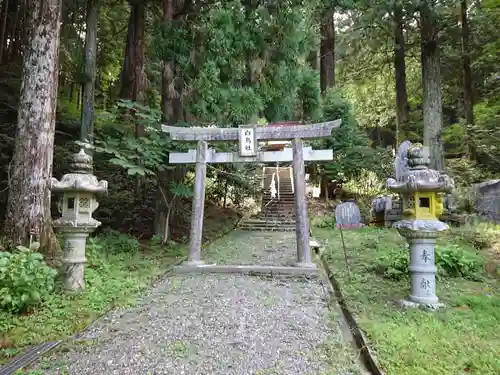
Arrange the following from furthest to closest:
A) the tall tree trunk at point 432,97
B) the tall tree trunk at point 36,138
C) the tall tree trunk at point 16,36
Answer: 1. the tall tree trunk at point 432,97
2. the tall tree trunk at point 16,36
3. the tall tree trunk at point 36,138

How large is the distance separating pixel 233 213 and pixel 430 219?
1073 cm

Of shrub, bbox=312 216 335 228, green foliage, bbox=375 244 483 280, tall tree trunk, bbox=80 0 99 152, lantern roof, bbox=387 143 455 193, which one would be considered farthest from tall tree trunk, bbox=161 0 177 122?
shrub, bbox=312 216 335 228

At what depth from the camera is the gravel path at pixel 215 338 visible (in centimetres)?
283

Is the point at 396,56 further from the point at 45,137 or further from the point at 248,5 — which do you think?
the point at 45,137

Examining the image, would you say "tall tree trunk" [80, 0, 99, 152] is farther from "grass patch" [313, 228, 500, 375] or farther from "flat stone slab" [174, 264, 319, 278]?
"grass patch" [313, 228, 500, 375]

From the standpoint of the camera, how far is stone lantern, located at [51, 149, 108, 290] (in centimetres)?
447

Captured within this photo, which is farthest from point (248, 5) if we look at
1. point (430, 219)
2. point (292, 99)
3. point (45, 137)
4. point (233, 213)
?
point (233, 213)

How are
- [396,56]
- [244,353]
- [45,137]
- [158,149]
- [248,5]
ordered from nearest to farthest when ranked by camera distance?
[244,353] → [45,137] → [158,149] → [248,5] → [396,56]

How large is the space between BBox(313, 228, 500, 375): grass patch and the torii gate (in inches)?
46.3

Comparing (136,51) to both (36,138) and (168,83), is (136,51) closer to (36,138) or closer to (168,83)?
(168,83)

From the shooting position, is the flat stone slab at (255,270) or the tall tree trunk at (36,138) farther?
the flat stone slab at (255,270)

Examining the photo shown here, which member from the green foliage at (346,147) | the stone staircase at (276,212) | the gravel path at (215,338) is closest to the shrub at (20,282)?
the gravel path at (215,338)

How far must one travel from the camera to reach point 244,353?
3.07 meters

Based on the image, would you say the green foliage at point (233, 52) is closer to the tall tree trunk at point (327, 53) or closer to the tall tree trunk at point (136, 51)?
the tall tree trunk at point (136, 51)
